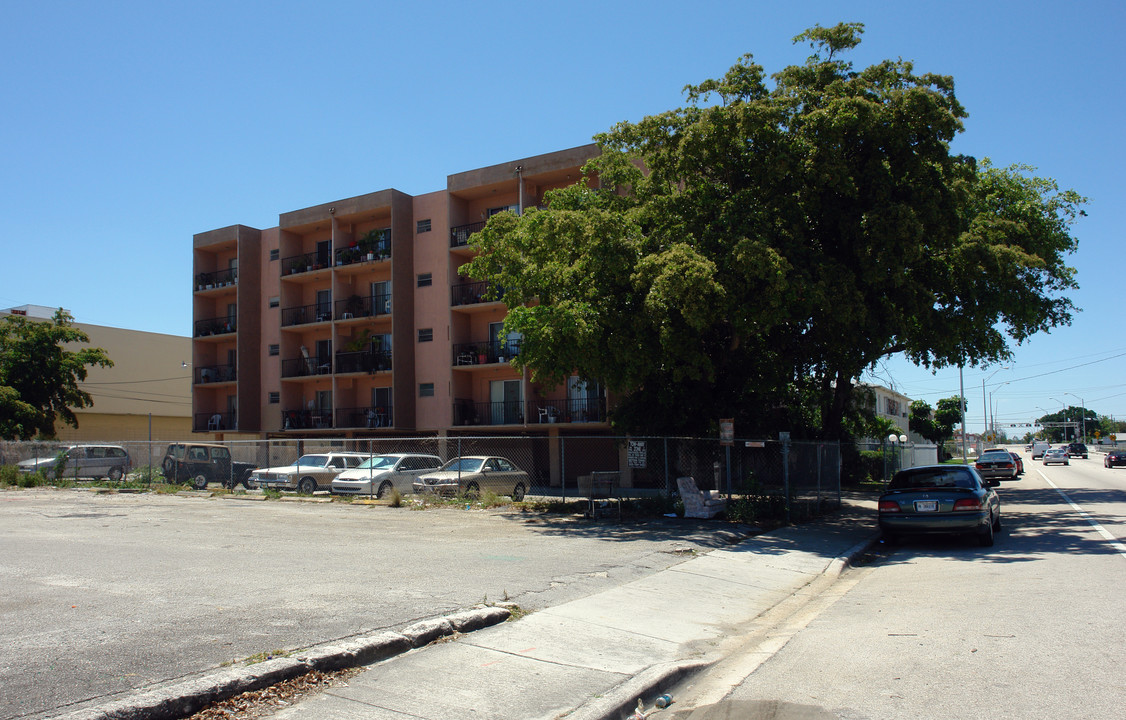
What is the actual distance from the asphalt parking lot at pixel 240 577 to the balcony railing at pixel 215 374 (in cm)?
2342

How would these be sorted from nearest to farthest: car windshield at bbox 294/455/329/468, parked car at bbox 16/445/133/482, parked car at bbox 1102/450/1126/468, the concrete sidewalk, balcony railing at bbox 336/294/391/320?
the concrete sidewalk < car windshield at bbox 294/455/329/468 < parked car at bbox 16/445/133/482 < balcony railing at bbox 336/294/391/320 < parked car at bbox 1102/450/1126/468

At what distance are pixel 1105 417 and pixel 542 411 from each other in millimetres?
188769

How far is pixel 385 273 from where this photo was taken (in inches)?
1451

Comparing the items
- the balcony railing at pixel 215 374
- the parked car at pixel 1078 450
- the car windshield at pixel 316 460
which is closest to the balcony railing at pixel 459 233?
the car windshield at pixel 316 460

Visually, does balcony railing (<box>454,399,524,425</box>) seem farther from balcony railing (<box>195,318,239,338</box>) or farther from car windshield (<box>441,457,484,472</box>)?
balcony railing (<box>195,318,239,338</box>)

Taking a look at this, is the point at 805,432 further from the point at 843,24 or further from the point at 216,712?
the point at 216,712

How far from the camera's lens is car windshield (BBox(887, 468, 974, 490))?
1368 centimetres

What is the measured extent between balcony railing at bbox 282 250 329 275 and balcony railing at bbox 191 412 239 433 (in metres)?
8.37

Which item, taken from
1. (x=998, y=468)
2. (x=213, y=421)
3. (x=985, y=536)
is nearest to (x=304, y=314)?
(x=213, y=421)

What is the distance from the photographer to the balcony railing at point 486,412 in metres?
33.5

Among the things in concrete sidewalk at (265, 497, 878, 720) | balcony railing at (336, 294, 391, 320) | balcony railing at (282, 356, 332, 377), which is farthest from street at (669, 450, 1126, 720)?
balcony railing at (282, 356, 332, 377)

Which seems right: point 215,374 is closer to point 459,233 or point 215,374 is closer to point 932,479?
point 459,233

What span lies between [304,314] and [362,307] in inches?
146

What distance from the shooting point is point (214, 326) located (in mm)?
41812
